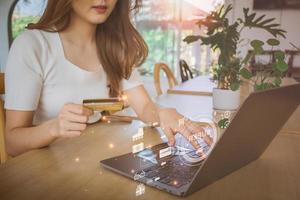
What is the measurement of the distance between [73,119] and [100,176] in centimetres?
13

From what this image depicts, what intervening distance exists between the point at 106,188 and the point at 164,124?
343 mm

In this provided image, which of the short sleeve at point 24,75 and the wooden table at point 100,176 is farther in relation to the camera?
the short sleeve at point 24,75

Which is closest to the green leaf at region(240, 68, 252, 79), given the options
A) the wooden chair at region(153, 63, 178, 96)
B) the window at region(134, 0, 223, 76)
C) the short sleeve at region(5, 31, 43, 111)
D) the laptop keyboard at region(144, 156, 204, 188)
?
the laptop keyboard at region(144, 156, 204, 188)

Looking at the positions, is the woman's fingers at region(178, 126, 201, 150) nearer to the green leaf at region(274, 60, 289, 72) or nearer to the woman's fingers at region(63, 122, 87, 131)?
the woman's fingers at region(63, 122, 87, 131)

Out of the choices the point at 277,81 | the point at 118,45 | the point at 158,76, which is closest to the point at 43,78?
the point at 118,45

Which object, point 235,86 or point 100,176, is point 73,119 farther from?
point 235,86

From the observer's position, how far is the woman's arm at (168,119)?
2.63ft

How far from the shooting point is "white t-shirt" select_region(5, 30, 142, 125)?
0.91 metres

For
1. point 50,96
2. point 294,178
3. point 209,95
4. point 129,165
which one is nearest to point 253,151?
point 294,178

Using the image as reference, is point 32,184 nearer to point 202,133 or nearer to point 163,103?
point 202,133

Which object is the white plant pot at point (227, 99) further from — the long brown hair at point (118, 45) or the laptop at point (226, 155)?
the laptop at point (226, 155)

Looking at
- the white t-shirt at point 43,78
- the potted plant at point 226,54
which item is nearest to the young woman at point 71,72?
the white t-shirt at point 43,78

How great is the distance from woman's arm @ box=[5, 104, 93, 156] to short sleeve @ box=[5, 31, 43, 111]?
0.03 metres

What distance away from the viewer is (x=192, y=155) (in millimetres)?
715
